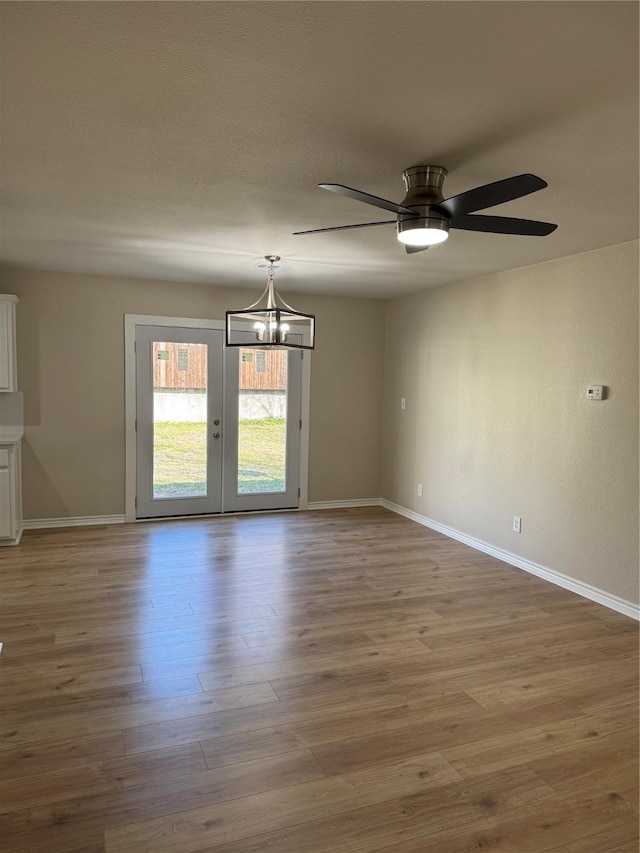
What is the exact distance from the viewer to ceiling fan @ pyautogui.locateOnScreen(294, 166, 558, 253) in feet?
6.81

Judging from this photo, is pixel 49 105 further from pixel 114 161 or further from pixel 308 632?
pixel 308 632

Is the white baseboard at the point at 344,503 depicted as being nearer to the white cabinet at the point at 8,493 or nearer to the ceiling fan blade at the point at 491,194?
the white cabinet at the point at 8,493

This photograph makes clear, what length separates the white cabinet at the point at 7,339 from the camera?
483 cm

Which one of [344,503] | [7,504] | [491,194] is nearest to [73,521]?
[7,504]

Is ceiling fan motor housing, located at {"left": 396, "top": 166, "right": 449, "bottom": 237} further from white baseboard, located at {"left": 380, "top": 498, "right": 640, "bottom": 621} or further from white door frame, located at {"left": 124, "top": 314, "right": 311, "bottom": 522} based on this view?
white door frame, located at {"left": 124, "top": 314, "right": 311, "bottom": 522}

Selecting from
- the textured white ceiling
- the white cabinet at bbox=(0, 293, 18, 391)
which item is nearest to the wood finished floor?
the white cabinet at bbox=(0, 293, 18, 391)

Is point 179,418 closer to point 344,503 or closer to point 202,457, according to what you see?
point 202,457

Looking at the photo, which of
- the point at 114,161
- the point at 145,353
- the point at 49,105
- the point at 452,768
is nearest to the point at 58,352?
the point at 145,353

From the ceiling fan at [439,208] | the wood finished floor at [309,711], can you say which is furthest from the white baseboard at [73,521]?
the ceiling fan at [439,208]

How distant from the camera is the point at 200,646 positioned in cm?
313

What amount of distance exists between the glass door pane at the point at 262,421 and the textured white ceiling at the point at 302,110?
8.27ft

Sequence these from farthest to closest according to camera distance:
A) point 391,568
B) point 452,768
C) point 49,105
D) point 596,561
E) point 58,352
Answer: point 58,352 → point 391,568 → point 596,561 → point 452,768 → point 49,105

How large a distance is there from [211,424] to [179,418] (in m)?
0.34

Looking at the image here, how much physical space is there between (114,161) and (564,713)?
3.26 meters
